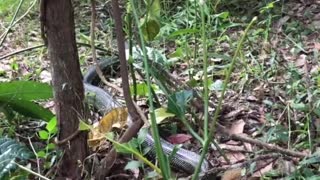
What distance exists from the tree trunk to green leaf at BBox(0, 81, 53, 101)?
33 cm

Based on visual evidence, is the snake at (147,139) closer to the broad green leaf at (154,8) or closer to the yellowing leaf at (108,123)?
the yellowing leaf at (108,123)

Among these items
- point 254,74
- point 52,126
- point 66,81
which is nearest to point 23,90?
point 52,126

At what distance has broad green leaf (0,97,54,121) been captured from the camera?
7.84 feet

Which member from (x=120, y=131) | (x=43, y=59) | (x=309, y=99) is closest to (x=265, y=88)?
(x=309, y=99)

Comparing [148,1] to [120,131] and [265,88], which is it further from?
[265,88]

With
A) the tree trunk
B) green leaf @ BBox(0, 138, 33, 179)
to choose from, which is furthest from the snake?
green leaf @ BBox(0, 138, 33, 179)

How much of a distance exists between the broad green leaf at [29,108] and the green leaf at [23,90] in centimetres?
2

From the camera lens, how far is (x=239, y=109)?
113 inches

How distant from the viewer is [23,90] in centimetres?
238

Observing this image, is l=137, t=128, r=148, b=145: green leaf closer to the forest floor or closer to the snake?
the snake

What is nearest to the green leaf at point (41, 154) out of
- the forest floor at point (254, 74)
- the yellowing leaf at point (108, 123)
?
the yellowing leaf at point (108, 123)

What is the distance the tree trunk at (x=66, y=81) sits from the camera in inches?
77.4

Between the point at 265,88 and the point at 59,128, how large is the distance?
1.26m

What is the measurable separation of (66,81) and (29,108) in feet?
1.46
